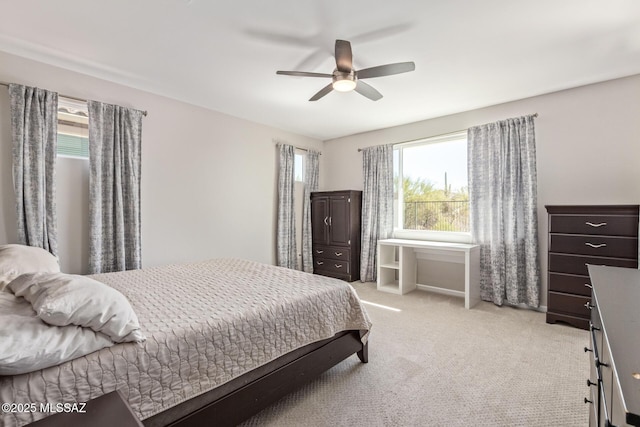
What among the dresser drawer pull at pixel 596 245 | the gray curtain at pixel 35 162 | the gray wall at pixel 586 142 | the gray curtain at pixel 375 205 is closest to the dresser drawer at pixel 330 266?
the gray curtain at pixel 375 205

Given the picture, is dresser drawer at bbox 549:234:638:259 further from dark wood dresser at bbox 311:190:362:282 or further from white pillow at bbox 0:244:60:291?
white pillow at bbox 0:244:60:291

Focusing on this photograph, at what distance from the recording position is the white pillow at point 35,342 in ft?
3.20

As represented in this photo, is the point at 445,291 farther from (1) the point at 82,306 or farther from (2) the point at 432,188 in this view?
(1) the point at 82,306

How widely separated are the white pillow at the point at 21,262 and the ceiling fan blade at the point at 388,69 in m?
2.77

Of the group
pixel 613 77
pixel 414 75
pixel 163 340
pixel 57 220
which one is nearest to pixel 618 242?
pixel 613 77

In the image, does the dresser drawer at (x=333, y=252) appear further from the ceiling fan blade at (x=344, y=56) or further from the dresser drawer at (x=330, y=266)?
the ceiling fan blade at (x=344, y=56)

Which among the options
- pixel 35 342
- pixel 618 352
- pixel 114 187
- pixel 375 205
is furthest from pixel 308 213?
pixel 618 352

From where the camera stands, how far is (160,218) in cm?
355

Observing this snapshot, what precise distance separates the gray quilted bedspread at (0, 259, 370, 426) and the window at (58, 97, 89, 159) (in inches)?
57.5

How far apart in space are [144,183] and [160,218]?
1.47 feet

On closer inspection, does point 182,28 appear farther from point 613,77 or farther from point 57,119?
point 613,77

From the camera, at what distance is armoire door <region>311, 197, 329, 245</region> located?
5227 millimetres

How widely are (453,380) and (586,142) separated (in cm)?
309

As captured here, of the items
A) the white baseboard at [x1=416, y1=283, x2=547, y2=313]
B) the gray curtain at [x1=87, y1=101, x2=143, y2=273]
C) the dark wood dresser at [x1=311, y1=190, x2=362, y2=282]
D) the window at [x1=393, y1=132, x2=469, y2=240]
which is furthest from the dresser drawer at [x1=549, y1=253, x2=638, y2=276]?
the gray curtain at [x1=87, y1=101, x2=143, y2=273]
